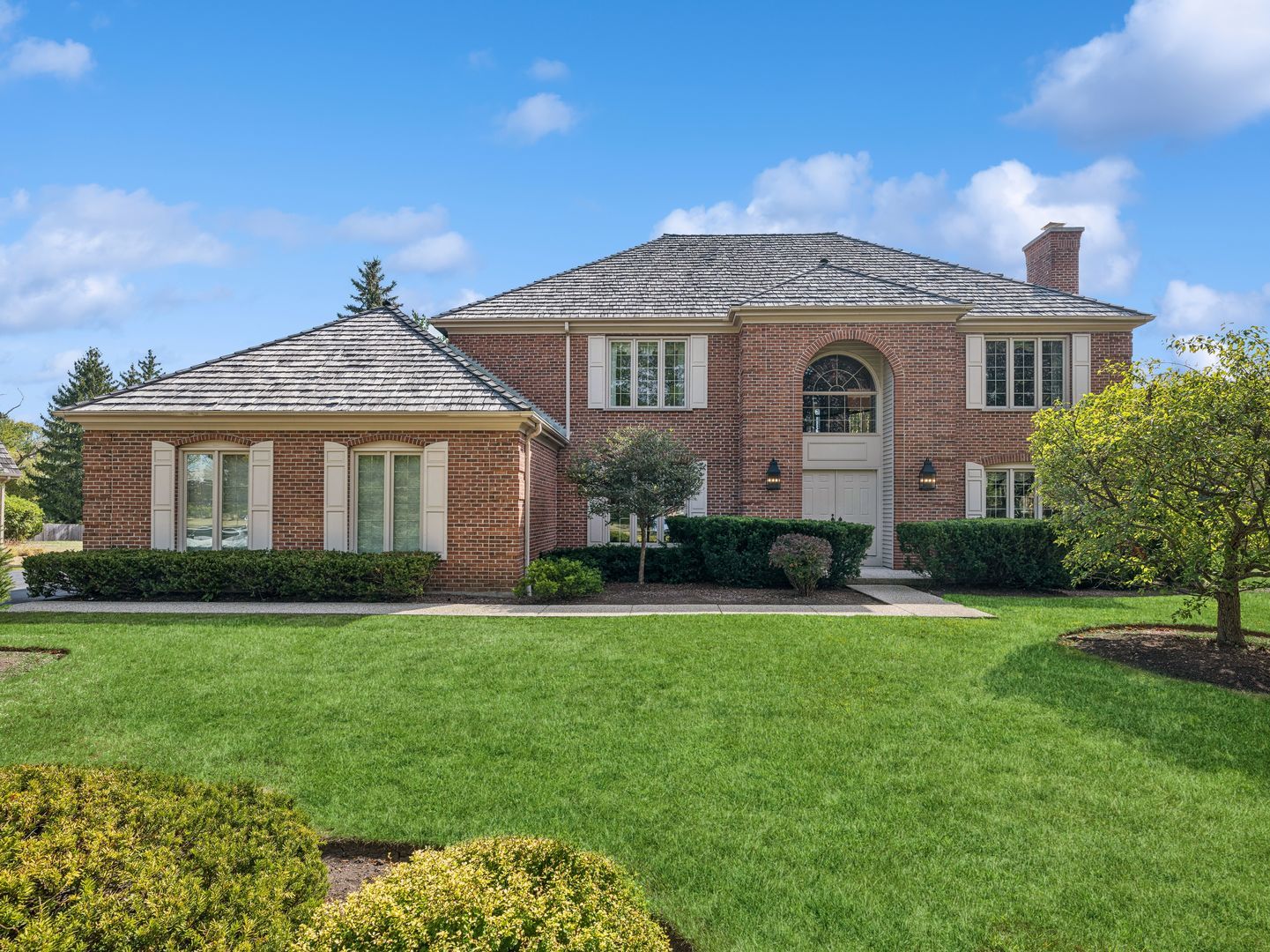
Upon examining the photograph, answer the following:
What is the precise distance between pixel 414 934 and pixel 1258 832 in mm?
4865

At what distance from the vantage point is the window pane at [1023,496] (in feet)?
55.6

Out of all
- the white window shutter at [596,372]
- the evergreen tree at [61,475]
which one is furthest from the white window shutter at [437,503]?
the evergreen tree at [61,475]

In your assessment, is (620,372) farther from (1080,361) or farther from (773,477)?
(1080,361)

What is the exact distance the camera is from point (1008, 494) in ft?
56.3

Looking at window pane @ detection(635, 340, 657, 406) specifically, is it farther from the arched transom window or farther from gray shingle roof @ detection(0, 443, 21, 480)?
gray shingle roof @ detection(0, 443, 21, 480)

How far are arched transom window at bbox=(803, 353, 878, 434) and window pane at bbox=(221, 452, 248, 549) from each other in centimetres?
1197

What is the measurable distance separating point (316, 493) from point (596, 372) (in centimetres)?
722

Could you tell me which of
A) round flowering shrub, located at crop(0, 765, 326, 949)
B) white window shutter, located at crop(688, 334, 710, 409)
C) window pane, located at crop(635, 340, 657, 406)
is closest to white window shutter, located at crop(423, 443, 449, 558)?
window pane, located at crop(635, 340, 657, 406)

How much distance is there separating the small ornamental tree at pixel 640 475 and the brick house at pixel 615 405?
4.07ft

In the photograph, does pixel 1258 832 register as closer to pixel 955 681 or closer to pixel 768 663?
pixel 955 681

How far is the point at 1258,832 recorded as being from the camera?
4262 mm

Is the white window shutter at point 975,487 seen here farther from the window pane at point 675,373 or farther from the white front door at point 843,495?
the window pane at point 675,373

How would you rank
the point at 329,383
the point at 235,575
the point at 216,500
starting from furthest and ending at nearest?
the point at 329,383 < the point at 216,500 < the point at 235,575

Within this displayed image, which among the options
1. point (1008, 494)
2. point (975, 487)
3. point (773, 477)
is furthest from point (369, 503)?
point (1008, 494)
